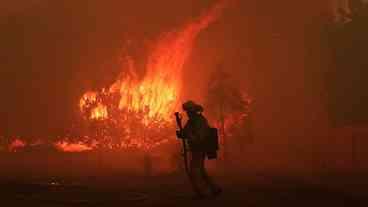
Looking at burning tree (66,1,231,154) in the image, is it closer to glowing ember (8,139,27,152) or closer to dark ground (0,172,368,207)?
glowing ember (8,139,27,152)

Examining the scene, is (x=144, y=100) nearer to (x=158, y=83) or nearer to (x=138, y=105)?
(x=138, y=105)

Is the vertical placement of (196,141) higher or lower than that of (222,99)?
lower

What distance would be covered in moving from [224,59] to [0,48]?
72.0ft

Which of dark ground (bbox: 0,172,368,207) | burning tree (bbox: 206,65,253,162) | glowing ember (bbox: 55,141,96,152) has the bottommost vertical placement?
dark ground (bbox: 0,172,368,207)

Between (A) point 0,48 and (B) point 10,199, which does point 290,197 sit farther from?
(A) point 0,48

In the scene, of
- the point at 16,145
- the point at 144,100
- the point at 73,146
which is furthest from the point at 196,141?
the point at 16,145

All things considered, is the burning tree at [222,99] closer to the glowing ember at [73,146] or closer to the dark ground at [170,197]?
the glowing ember at [73,146]

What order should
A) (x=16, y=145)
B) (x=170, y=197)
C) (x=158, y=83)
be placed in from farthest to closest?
(x=16, y=145)
(x=158, y=83)
(x=170, y=197)

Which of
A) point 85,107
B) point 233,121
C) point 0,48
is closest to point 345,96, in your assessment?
point 233,121

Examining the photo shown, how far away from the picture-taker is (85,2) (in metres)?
63.0

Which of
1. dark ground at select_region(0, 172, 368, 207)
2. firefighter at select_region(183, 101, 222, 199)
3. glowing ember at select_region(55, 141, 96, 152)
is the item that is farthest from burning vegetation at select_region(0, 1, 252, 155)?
firefighter at select_region(183, 101, 222, 199)

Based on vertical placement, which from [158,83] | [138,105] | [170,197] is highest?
[158,83]

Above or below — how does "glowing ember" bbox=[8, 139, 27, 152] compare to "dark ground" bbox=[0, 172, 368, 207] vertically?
above

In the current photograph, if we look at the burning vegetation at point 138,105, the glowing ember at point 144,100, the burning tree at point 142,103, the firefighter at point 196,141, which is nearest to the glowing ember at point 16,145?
the burning vegetation at point 138,105
